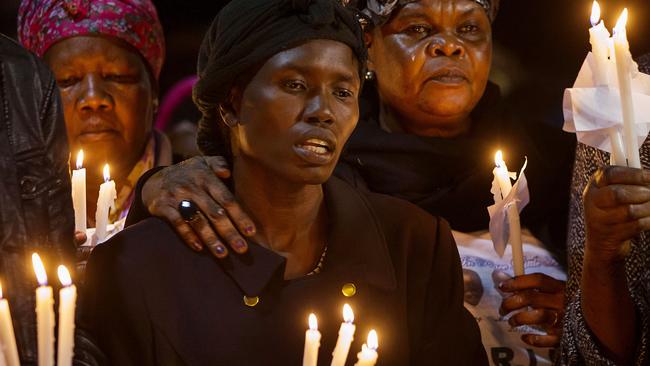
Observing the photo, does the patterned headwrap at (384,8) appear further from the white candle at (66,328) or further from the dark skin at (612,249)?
the white candle at (66,328)

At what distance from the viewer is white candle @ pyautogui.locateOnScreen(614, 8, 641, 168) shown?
219 cm

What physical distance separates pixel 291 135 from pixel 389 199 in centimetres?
52

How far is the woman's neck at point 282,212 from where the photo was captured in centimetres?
283

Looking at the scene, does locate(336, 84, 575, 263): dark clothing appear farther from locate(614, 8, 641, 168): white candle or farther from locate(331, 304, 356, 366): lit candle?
locate(331, 304, 356, 366): lit candle

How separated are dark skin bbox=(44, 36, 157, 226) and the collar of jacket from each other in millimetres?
1327

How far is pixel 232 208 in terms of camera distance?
2.79 metres

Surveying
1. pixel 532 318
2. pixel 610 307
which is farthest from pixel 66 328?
pixel 532 318

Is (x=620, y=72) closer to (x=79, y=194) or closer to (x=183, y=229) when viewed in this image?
(x=183, y=229)

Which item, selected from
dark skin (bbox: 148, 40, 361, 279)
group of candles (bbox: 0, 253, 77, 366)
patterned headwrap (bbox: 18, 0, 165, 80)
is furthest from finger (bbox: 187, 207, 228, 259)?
patterned headwrap (bbox: 18, 0, 165, 80)

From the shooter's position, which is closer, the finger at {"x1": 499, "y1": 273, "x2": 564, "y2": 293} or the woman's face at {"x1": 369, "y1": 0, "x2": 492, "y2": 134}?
the finger at {"x1": 499, "y1": 273, "x2": 564, "y2": 293}

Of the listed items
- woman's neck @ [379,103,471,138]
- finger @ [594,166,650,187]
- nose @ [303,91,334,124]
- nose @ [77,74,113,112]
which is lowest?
finger @ [594,166,650,187]

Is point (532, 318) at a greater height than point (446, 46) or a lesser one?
lesser

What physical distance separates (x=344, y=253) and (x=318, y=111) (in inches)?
17.0

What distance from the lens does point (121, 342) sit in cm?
265
